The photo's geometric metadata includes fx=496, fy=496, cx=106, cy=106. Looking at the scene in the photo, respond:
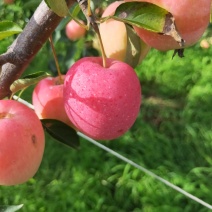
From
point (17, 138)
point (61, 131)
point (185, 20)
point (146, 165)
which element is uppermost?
point (185, 20)

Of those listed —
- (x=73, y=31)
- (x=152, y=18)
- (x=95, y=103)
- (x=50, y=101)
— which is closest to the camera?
(x=152, y=18)

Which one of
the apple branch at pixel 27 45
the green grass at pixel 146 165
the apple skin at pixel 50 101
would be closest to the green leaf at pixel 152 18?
the apple branch at pixel 27 45

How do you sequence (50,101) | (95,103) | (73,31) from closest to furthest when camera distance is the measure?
1. (95,103)
2. (50,101)
3. (73,31)

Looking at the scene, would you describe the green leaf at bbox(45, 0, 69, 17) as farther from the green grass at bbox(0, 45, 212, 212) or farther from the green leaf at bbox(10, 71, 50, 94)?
the green grass at bbox(0, 45, 212, 212)

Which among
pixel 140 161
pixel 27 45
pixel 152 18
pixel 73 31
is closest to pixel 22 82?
pixel 27 45

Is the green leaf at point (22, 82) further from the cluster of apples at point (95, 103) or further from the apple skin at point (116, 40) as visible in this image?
the apple skin at point (116, 40)

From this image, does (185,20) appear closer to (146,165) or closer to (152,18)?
(152,18)
